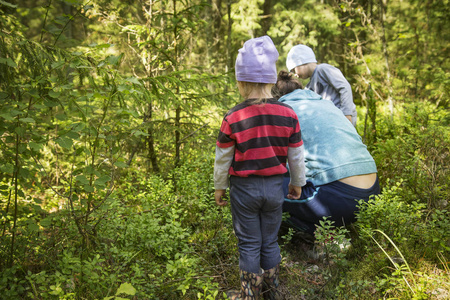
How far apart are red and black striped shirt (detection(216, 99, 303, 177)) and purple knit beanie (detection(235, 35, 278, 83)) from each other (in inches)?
6.8

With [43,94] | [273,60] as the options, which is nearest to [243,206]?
[273,60]

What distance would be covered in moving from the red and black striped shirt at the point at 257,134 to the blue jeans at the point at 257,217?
0.10m

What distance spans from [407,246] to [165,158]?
3.84m

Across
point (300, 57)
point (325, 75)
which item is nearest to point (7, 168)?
point (300, 57)

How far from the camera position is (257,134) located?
2205mm

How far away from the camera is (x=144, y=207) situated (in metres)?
3.19

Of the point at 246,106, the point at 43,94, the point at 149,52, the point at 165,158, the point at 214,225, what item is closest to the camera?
the point at 246,106

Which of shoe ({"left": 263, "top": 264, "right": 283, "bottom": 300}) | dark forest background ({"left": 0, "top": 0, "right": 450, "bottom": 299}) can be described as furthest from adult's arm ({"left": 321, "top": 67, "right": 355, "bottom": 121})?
shoe ({"left": 263, "top": 264, "right": 283, "bottom": 300})

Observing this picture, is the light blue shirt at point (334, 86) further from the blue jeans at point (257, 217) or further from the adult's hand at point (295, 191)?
the blue jeans at point (257, 217)

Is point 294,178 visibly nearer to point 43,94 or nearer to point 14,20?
point 43,94

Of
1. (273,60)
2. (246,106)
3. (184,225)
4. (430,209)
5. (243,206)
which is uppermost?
(273,60)

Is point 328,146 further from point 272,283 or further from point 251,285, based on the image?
point 251,285

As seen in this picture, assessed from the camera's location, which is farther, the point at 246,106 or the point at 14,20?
the point at 14,20

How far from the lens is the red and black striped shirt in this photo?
220 centimetres
